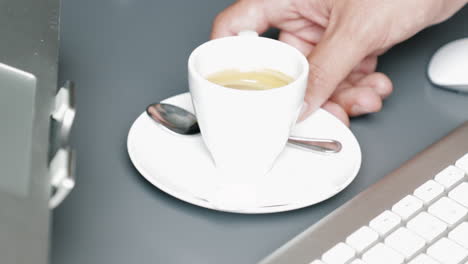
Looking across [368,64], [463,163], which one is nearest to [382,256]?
[463,163]

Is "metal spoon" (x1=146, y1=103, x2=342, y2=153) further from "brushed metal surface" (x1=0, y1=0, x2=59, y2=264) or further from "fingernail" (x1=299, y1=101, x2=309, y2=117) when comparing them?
"brushed metal surface" (x1=0, y1=0, x2=59, y2=264)

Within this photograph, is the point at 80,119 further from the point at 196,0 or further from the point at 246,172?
the point at 196,0

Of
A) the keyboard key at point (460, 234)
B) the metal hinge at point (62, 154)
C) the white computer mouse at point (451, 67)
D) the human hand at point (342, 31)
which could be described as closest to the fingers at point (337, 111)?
the human hand at point (342, 31)

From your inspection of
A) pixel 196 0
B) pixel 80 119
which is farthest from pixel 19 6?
pixel 196 0

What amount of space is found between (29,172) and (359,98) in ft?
1.29

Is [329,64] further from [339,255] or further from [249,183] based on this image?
[339,255]

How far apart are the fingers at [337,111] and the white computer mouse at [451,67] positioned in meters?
0.12

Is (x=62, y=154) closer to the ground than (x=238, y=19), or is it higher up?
higher up

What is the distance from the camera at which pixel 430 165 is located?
1.79 feet

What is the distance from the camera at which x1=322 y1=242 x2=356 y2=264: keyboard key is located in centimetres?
44

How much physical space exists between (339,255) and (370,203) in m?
0.07

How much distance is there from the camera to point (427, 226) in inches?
18.5

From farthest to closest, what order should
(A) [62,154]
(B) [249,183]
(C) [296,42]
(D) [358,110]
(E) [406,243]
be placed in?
1. (C) [296,42]
2. (D) [358,110]
3. (B) [249,183]
4. (E) [406,243]
5. (A) [62,154]

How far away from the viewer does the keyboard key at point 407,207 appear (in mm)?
483
